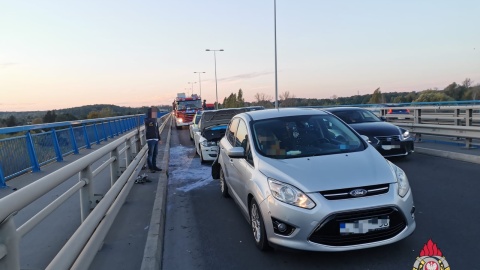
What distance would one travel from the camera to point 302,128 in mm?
5648

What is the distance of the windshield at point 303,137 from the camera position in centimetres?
511

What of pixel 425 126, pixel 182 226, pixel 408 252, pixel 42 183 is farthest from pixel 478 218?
pixel 425 126

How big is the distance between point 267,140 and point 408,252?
2.23 metres

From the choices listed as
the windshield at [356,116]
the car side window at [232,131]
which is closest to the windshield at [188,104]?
the windshield at [356,116]

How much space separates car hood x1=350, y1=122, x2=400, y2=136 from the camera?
10211 millimetres

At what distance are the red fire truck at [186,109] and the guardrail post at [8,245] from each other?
30.1 m

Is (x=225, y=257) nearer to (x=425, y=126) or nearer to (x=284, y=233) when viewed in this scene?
(x=284, y=233)

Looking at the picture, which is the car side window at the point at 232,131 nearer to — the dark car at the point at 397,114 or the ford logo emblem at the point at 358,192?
the ford logo emblem at the point at 358,192

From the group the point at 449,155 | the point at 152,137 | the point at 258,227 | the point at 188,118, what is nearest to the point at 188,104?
the point at 188,118

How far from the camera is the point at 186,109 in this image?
114ft

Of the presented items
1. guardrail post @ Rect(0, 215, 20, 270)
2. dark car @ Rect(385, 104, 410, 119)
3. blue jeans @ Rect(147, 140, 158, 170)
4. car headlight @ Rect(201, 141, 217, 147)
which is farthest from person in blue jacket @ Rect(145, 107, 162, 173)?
dark car @ Rect(385, 104, 410, 119)

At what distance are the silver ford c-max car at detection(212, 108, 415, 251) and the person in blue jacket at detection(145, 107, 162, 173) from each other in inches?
190

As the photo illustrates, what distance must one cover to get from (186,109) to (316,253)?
3123cm

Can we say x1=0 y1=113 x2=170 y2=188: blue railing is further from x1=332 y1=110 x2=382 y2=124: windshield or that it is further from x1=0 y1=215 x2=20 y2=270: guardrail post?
x1=0 y1=215 x2=20 y2=270: guardrail post
